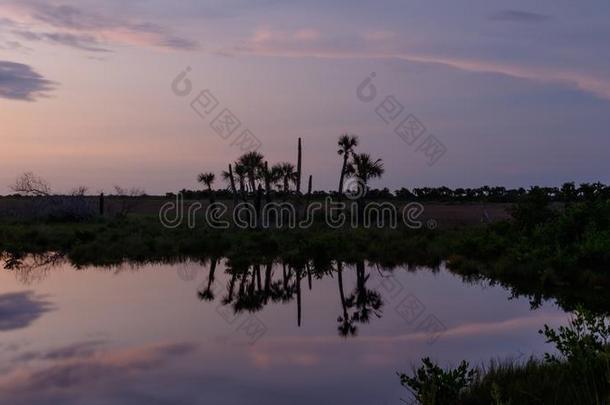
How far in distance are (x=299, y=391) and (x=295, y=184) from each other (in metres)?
33.4

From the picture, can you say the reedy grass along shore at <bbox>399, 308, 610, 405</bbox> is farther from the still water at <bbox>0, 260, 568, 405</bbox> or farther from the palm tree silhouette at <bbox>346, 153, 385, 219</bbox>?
the palm tree silhouette at <bbox>346, 153, 385, 219</bbox>

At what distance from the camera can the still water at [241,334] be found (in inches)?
361

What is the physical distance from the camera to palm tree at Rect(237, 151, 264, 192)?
133 ft

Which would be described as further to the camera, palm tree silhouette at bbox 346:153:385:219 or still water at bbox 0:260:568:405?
palm tree silhouette at bbox 346:153:385:219

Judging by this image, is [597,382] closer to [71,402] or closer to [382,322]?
[71,402]

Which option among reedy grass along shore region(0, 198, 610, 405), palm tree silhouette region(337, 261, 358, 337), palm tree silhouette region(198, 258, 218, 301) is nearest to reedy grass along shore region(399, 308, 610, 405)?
reedy grass along shore region(0, 198, 610, 405)

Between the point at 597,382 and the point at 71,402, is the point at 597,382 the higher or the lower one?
the higher one

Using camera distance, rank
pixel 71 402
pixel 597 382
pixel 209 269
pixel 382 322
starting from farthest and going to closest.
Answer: pixel 209 269, pixel 382 322, pixel 71 402, pixel 597 382

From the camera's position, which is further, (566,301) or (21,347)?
(566,301)

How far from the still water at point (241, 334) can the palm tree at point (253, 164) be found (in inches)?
778

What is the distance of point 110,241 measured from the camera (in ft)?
94.6

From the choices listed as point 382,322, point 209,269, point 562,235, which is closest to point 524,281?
point 562,235

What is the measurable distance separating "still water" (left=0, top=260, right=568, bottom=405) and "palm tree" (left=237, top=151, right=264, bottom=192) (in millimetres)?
19770

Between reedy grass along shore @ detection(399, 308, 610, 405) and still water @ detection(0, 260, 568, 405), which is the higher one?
reedy grass along shore @ detection(399, 308, 610, 405)
